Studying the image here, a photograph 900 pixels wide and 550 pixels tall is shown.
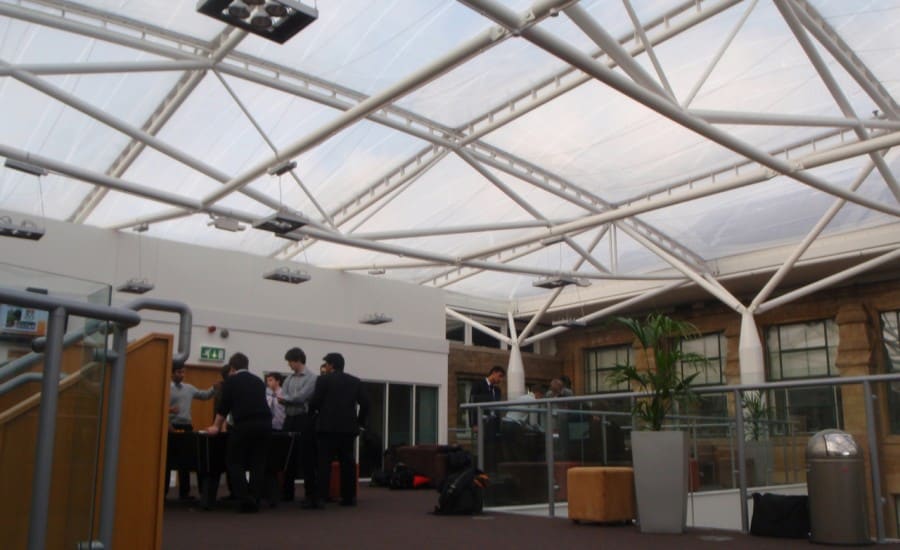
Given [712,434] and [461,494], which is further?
[461,494]

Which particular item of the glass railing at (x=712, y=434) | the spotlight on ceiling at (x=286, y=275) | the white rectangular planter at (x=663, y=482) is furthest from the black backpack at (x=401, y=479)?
the white rectangular planter at (x=663, y=482)

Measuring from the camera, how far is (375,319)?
62.1ft

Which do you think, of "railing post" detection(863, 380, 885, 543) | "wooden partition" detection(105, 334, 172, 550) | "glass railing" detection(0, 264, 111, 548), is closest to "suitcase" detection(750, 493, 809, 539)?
"railing post" detection(863, 380, 885, 543)

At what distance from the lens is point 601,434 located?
907 centimetres

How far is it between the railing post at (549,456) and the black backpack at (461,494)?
29.4 inches

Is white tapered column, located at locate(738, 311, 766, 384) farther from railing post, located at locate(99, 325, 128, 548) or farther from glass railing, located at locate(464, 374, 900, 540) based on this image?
railing post, located at locate(99, 325, 128, 548)

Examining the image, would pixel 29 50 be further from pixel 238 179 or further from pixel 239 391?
pixel 239 391

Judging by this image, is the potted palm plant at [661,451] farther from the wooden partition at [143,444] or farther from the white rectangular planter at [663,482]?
the wooden partition at [143,444]

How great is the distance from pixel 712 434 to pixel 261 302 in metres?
11.3

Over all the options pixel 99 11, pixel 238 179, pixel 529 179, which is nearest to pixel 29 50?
pixel 99 11

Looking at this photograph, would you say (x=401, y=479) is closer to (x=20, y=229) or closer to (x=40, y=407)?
(x=20, y=229)

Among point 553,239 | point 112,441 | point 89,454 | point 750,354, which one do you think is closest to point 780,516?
point 112,441

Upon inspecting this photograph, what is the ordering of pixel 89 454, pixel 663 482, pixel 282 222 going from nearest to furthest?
pixel 89 454, pixel 663 482, pixel 282 222

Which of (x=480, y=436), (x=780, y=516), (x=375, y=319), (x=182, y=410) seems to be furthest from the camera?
(x=375, y=319)
